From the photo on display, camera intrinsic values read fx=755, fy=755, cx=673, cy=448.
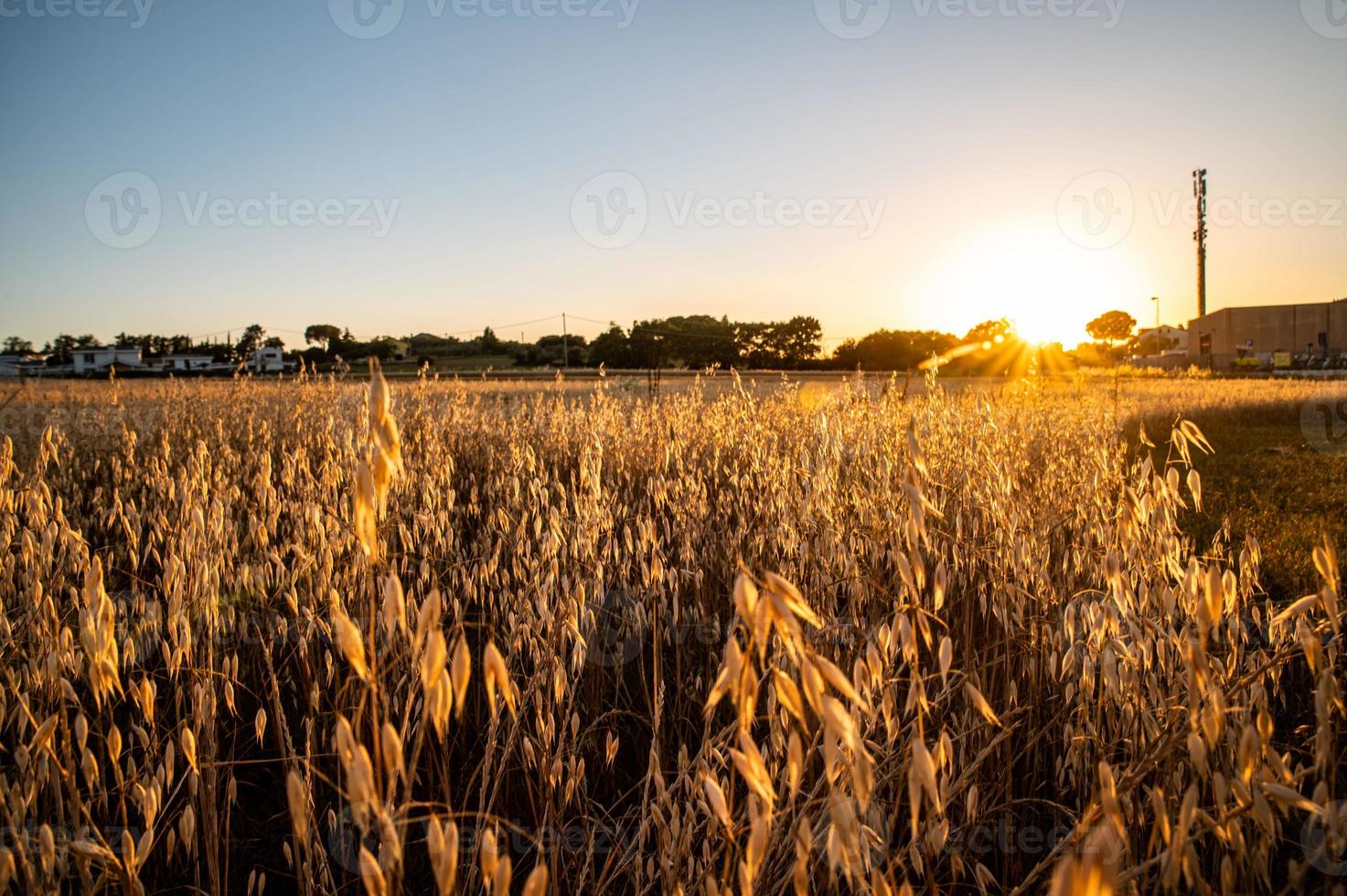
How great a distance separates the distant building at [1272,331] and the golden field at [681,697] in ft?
157

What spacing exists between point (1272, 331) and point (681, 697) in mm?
53526

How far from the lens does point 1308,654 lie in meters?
0.81

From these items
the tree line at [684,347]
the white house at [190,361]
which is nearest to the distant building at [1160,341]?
the tree line at [684,347]

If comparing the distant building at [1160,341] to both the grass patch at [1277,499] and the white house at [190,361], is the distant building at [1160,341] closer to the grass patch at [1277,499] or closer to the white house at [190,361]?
the grass patch at [1277,499]

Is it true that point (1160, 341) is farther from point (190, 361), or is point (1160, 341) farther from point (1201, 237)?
point (190, 361)

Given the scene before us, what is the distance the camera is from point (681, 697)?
2.11m

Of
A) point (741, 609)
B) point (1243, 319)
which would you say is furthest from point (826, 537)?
point (1243, 319)

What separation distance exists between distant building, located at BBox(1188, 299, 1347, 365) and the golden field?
157 feet

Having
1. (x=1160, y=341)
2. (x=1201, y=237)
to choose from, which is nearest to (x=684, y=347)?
(x=1201, y=237)

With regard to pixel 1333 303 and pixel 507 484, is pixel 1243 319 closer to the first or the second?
pixel 1333 303

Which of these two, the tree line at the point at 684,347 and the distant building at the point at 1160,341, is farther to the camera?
the distant building at the point at 1160,341

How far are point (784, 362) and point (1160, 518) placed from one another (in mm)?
38238

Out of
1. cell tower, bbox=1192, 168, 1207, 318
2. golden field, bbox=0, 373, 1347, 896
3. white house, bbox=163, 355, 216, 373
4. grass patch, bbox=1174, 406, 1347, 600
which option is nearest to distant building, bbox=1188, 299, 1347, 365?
cell tower, bbox=1192, 168, 1207, 318

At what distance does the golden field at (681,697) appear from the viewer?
2.60ft
